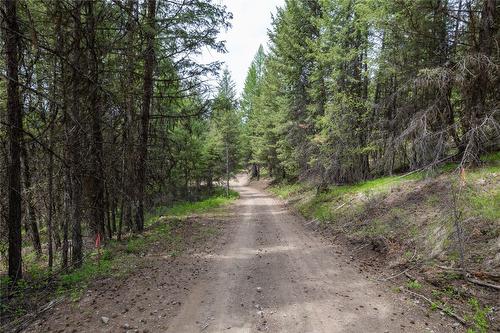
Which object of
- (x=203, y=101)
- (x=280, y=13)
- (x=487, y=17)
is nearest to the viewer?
(x=487, y=17)

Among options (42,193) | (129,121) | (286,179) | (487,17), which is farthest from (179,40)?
(286,179)

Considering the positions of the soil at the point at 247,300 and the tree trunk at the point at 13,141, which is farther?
the tree trunk at the point at 13,141

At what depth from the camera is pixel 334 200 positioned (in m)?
15.7

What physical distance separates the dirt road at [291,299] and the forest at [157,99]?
2.71 metres

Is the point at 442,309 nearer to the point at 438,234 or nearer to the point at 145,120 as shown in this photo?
the point at 438,234

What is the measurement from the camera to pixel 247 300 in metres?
5.91

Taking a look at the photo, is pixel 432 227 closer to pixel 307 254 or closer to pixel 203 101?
pixel 307 254

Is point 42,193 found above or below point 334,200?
above

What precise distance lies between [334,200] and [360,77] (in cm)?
Result: 696

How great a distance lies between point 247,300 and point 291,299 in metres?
0.80

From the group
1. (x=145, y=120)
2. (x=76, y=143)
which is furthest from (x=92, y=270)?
(x=145, y=120)

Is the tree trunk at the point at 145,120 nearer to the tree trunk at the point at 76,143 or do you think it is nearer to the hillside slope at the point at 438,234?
the tree trunk at the point at 76,143

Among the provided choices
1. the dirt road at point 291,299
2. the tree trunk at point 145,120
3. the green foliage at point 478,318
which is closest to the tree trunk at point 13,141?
the tree trunk at point 145,120

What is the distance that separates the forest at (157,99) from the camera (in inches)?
249
